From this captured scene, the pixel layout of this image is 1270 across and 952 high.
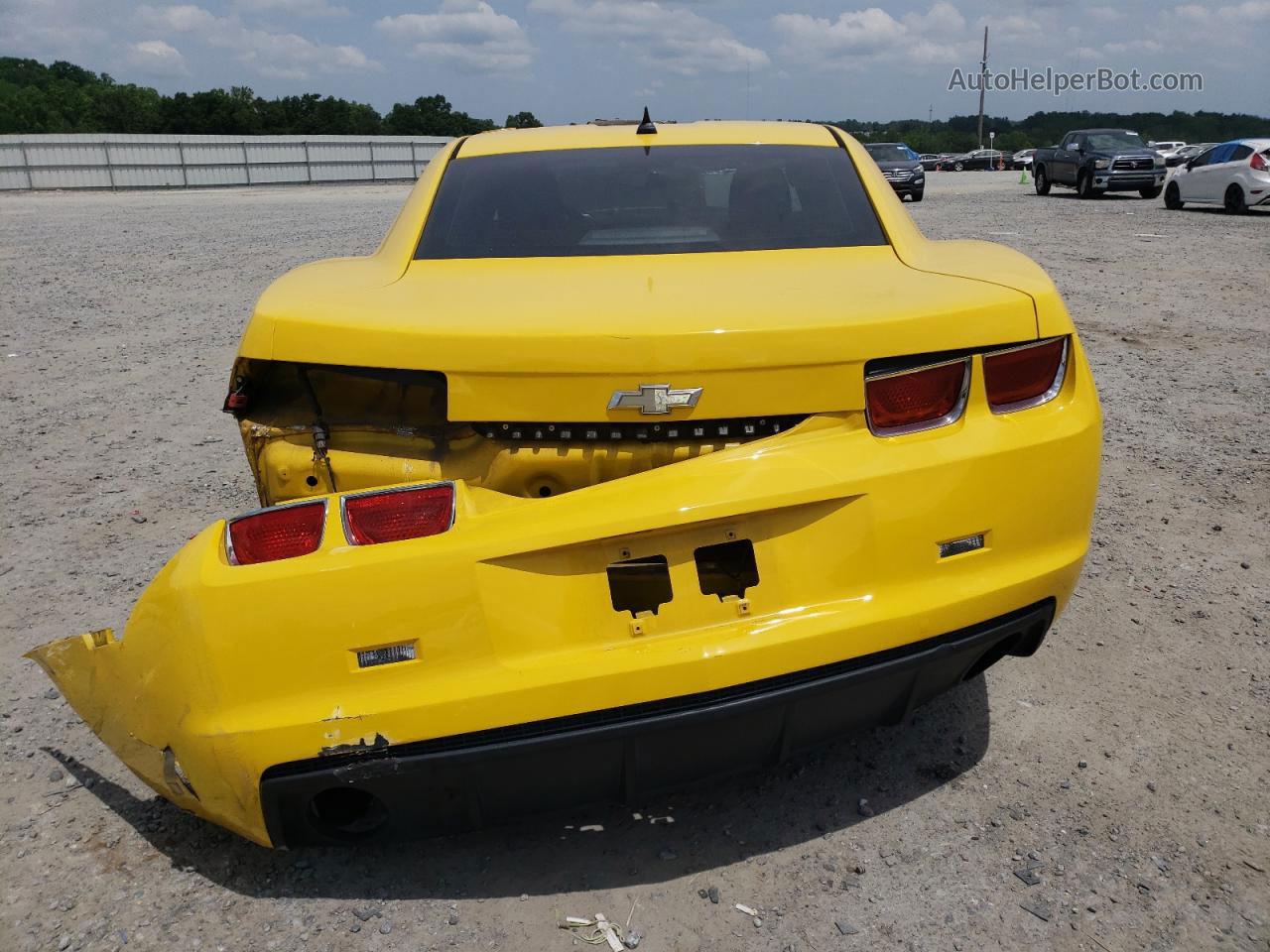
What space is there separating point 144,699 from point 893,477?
1.62 meters

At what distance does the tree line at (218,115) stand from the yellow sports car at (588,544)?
5796 centimetres

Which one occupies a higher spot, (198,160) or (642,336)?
(198,160)

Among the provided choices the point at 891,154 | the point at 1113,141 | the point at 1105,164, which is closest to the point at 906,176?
the point at 891,154

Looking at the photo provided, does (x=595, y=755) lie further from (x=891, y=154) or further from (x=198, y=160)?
(x=198, y=160)

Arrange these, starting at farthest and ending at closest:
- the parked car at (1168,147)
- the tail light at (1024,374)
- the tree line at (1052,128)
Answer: the tree line at (1052,128), the parked car at (1168,147), the tail light at (1024,374)

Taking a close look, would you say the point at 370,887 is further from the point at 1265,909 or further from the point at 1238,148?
the point at 1238,148

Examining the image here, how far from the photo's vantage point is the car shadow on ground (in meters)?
2.34

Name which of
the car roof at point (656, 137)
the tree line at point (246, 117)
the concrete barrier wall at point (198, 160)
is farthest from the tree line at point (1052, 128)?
the car roof at point (656, 137)

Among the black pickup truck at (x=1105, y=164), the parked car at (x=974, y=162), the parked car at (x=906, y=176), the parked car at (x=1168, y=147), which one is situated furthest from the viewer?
the parked car at (x=974, y=162)

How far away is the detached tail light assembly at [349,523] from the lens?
2.00m

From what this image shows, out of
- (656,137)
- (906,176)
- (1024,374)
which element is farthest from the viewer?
Answer: (906,176)

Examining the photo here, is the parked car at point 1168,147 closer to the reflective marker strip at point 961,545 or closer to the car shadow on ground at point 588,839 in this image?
the car shadow on ground at point 588,839

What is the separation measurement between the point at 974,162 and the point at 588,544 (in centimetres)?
6170

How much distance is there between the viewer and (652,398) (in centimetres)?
204
